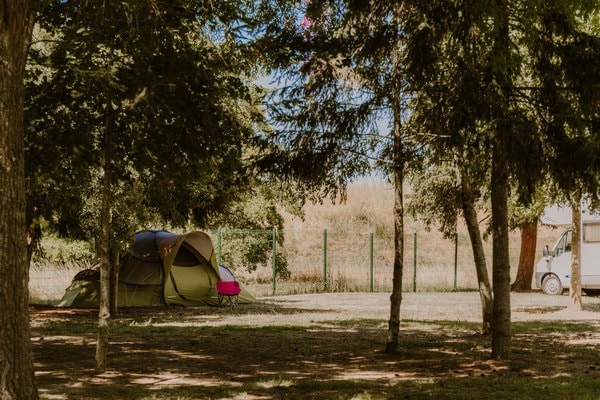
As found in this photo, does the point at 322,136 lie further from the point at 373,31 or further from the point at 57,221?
the point at 57,221

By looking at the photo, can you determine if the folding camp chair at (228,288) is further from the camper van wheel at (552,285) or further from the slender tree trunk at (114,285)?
the camper van wheel at (552,285)

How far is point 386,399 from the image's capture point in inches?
289

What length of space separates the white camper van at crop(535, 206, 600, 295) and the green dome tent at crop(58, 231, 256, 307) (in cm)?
1106

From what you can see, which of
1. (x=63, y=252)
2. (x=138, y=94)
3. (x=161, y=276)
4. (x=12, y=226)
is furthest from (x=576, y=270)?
(x=12, y=226)

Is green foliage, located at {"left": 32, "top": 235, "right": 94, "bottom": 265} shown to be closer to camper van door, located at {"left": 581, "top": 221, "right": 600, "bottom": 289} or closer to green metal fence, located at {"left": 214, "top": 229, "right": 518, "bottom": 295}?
green metal fence, located at {"left": 214, "top": 229, "right": 518, "bottom": 295}

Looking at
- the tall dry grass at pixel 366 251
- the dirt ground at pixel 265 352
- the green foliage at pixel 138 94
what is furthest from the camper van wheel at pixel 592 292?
the green foliage at pixel 138 94

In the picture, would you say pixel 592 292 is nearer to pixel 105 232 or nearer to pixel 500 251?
pixel 500 251

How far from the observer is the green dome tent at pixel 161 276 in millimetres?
19297

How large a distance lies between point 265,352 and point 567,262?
55.8 feet

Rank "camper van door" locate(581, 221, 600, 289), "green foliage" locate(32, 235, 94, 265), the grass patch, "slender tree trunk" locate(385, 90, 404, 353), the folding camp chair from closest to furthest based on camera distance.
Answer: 1. the grass patch
2. "slender tree trunk" locate(385, 90, 404, 353)
3. the folding camp chair
4. "green foliage" locate(32, 235, 94, 265)
5. "camper van door" locate(581, 221, 600, 289)

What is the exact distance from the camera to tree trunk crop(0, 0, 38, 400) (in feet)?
18.6

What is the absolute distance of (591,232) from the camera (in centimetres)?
2548

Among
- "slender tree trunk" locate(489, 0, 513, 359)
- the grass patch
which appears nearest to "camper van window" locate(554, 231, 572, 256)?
the grass patch

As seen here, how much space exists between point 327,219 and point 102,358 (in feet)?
120
